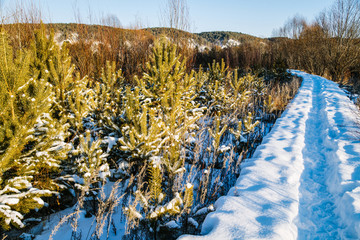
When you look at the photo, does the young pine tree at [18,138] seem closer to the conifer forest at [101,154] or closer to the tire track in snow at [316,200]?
the conifer forest at [101,154]

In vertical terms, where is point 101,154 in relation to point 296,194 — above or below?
above

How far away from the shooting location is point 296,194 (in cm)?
221

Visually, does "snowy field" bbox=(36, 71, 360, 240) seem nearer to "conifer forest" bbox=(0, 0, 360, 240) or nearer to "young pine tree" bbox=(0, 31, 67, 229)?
"conifer forest" bbox=(0, 0, 360, 240)

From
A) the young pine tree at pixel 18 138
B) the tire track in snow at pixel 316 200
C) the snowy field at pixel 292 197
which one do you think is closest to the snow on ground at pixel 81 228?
the snowy field at pixel 292 197

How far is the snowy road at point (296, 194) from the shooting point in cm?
171

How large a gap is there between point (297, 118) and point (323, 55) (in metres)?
16.5

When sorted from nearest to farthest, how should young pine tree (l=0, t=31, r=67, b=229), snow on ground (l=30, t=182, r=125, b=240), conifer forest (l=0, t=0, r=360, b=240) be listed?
young pine tree (l=0, t=31, r=67, b=229) → conifer forest (l=0, t=0, r=360, b=240) → snow on ground (l=30, t=182, r=125, b=240)

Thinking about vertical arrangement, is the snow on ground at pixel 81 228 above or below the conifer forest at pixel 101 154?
below

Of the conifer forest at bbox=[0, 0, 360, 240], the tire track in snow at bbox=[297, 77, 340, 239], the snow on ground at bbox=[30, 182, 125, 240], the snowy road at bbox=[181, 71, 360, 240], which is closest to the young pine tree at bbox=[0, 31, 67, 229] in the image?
the conifer forest at bbox=[0, 0, 360, 240]

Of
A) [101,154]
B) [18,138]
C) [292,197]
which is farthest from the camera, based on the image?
[101,154]

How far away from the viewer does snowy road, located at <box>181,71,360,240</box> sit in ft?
5.62

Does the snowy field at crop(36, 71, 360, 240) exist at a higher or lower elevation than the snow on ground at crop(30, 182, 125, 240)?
higher

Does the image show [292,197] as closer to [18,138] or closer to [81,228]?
[81,228]

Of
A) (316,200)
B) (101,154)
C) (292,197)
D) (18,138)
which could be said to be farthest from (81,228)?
(316,200)
